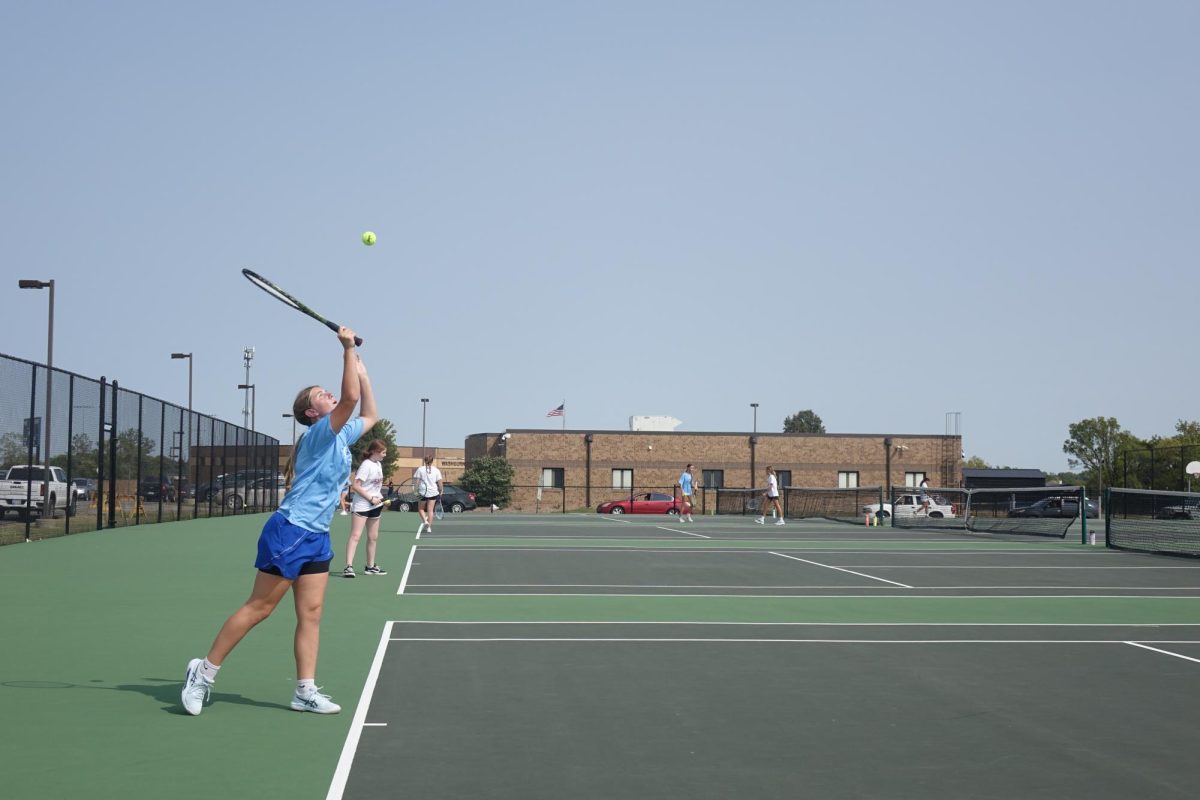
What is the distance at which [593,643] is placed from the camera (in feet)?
31.9

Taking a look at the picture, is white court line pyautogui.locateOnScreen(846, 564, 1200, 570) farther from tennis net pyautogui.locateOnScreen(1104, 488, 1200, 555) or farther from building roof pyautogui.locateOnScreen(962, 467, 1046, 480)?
building roof pyautogui.locateOnScreen(962, 467, 1046, 480)

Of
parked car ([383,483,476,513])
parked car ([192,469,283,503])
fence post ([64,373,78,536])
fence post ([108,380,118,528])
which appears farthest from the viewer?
parked car ([383,483,476,513])

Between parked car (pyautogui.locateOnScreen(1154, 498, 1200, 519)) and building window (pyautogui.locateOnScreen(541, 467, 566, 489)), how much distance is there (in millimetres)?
38131

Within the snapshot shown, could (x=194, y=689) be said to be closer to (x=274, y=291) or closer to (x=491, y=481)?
(x=274, y=291)

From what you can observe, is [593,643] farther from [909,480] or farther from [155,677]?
[909,480]

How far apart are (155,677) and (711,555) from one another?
13259 millimetres

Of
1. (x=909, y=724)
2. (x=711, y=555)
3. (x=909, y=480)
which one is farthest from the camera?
(x=909, y=480)

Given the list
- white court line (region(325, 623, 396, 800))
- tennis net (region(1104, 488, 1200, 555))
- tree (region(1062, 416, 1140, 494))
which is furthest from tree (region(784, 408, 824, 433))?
white court line (region(325, 623, 396, 800))

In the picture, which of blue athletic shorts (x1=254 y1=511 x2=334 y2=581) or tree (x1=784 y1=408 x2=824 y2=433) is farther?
tree (x1=784 y1=408 x2=824 y2=433)

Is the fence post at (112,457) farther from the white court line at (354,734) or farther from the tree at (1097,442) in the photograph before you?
the tree at (1097,442)

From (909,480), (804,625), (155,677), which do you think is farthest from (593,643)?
(909,480)

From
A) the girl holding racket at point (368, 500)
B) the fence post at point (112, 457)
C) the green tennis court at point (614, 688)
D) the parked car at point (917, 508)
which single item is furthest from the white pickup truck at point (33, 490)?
the parked car at point (917, 508)

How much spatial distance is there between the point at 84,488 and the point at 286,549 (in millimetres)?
19502

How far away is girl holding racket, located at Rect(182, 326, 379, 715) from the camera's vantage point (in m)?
6.55
